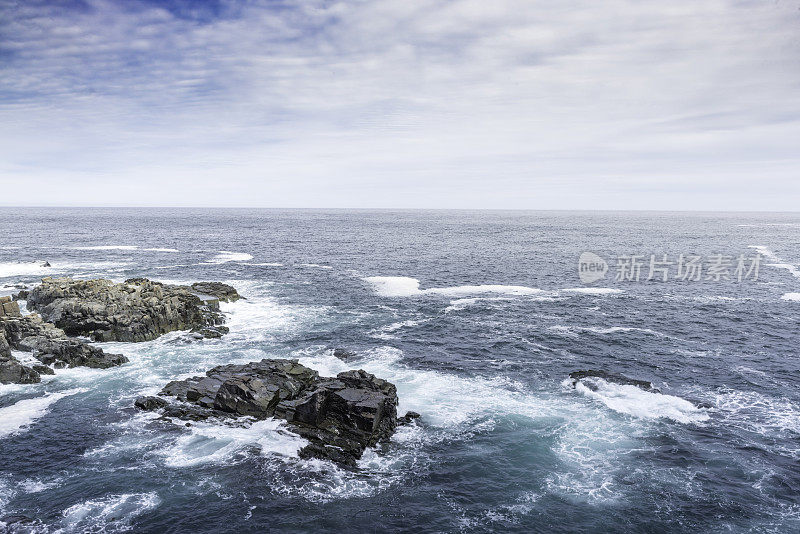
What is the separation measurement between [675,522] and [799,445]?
1548 centimetres

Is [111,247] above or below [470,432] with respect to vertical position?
above

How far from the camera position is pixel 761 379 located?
46.0m

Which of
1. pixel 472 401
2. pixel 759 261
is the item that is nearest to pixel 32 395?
pixel 472 401

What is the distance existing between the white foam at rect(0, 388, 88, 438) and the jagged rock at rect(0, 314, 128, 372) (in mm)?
6485

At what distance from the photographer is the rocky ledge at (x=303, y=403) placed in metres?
35.0

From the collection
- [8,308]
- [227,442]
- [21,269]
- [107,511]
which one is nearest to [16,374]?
[8,308]

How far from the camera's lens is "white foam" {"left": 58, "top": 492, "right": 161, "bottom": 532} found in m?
26.4

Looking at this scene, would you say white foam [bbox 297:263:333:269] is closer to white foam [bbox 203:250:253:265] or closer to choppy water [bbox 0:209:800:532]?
white foam [bbox 203:250:253:265]

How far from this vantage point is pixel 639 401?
41.9m

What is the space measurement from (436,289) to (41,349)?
57.7 m

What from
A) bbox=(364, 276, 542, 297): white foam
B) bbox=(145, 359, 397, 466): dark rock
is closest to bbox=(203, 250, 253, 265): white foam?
bbox=(364, 276, 542, 297): white foam

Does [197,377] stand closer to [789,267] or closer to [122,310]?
[122,310]

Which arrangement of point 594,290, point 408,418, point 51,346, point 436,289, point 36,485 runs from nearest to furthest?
point 36,485 < point 408,418 < point 51,346 < point 436,289 < point 594,290

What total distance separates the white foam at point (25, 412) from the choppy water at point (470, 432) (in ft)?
0.76
